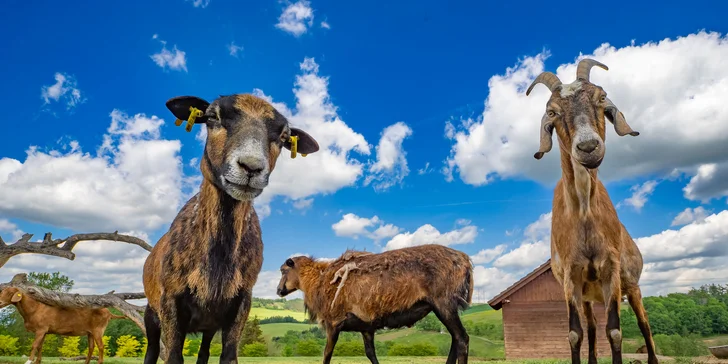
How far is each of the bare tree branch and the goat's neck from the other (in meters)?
15.0

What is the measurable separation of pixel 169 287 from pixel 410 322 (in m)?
7.49

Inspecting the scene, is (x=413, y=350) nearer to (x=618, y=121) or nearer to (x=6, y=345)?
(x=6, y=345)

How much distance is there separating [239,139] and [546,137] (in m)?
4.19

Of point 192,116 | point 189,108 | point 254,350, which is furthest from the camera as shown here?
point 254,350

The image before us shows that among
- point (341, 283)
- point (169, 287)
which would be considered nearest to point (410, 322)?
point (341, 283)

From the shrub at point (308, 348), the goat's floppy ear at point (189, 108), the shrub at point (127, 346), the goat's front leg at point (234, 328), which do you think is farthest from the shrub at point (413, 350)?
the goat's floppy ear at point (189, 108)

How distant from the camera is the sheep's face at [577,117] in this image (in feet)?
18.1

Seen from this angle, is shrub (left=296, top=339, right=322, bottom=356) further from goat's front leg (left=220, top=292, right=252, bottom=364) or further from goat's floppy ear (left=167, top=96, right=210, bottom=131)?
goat's floppy ear (left=167, top=96, right=210, bottom=131)

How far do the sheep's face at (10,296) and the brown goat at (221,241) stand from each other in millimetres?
12066

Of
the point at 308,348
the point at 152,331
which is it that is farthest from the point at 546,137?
the point at 308,348

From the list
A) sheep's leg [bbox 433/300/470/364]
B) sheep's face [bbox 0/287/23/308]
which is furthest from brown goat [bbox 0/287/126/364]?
sheep's leg [bbox 433/300/470/364]

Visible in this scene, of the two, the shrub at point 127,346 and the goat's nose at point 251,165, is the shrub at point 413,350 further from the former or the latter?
the goat's nose at point 251,165

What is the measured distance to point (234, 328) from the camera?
14.1 feet

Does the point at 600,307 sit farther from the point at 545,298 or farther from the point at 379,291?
the point at 379,291
